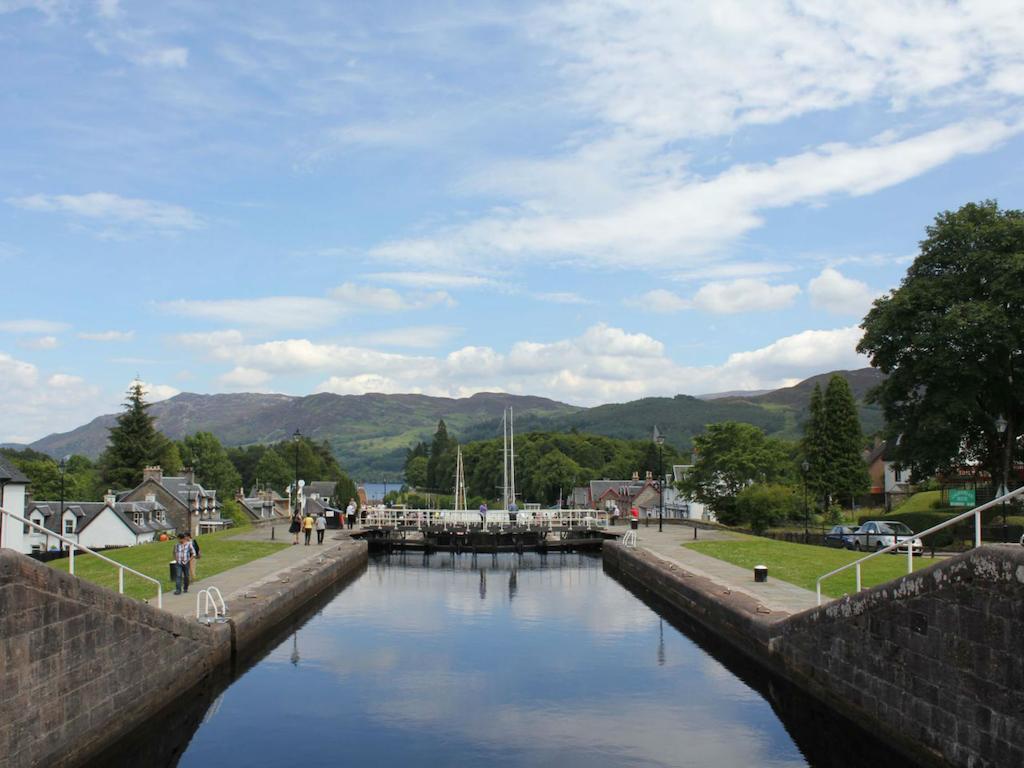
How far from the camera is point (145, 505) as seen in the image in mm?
73312

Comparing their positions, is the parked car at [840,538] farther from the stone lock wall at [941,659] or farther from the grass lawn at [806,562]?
the stone lock wall at [941,659]

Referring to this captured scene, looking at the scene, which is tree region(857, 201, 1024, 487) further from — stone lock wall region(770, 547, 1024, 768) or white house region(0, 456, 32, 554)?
white house region(0, 456, 32, 554)

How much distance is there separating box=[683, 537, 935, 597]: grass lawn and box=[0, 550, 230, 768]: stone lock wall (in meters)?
14.9

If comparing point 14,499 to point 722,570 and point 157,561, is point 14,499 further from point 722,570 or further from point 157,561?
point 722,570

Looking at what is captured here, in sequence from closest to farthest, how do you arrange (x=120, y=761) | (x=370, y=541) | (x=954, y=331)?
(x=120, y=761) → (x=954, y=331) → (x=370, y=541)

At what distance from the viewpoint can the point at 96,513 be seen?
69438 millimetres

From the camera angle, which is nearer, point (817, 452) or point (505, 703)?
point (505, 703)

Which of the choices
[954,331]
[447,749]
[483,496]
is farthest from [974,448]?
[483,496]

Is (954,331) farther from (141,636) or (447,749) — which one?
(141,636)

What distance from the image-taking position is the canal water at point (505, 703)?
567 inches

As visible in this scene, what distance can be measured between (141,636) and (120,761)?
2.09 m

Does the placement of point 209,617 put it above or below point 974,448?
below

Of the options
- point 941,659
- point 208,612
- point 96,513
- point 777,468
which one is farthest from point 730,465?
point 96,513

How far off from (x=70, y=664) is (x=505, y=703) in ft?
26.0
